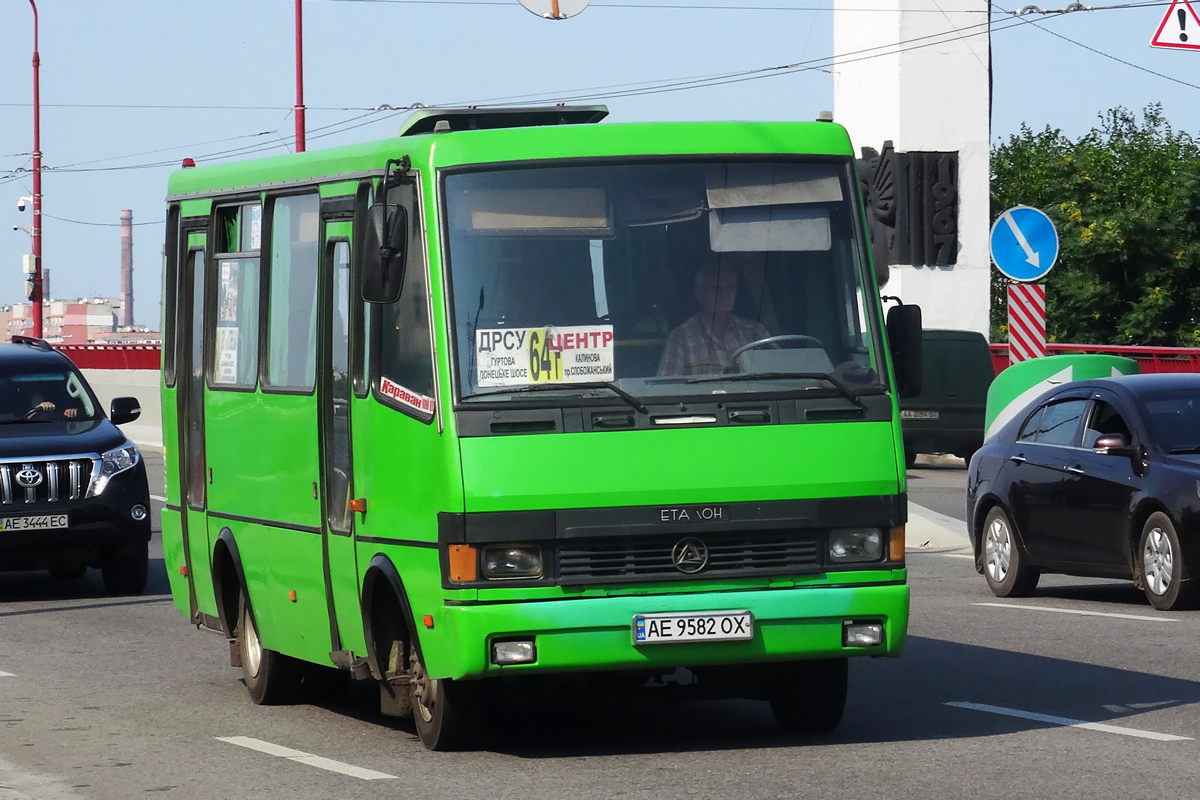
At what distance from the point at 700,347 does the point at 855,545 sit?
0.97 m

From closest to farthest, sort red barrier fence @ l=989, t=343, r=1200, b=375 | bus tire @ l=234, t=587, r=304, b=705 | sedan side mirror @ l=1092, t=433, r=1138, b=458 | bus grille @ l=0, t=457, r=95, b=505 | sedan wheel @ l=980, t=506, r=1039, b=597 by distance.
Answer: bus tire @ l=234, t=587, r=304, b=705
sedan side mirror @ l=1092, t=433, r=1138, b=458
sedan wheel @ l=980, t=506, r=1039, b=597
bus grille @ l=0, t=457, r=95, b=505
red barrier fence @ l=989, t=343, r=1200, b=375

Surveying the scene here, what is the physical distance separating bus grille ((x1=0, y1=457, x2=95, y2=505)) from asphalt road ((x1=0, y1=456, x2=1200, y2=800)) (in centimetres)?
280

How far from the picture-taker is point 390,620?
927 centimetres

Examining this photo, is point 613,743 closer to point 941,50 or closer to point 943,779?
point 943,779

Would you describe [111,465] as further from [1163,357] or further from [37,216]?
[37,216]

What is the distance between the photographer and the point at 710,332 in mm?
8680

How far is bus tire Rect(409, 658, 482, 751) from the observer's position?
346 inches

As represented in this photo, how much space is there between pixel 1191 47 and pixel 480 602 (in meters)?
11.5

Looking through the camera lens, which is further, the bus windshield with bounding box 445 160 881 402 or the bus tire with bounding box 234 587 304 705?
Result: the bus tire with bounding box 234 587 304 705

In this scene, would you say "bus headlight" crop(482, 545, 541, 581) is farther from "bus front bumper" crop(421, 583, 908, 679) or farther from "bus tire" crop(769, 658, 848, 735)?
"bus tire" crop(769, 658, 848, 735)

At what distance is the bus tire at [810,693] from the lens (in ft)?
30.0

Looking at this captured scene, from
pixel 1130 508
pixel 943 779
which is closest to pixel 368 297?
pixel 943 779

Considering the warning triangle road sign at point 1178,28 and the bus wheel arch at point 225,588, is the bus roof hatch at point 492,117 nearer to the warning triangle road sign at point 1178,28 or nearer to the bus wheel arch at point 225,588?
the bus wheel arch at point 225,588

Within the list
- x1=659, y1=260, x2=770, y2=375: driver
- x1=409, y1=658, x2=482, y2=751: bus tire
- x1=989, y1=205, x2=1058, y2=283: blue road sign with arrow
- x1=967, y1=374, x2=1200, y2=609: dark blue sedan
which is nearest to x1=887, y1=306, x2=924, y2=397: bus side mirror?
x1=659, y1=260, x2=770, y2=375: driver
